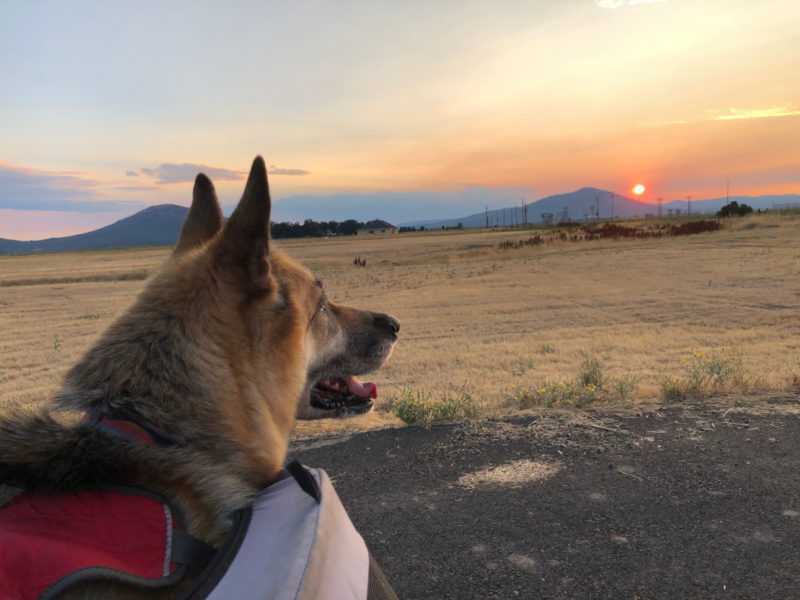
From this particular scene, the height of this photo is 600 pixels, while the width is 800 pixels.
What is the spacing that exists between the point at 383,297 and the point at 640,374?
43.8 ft

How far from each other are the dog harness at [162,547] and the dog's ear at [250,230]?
0.64m

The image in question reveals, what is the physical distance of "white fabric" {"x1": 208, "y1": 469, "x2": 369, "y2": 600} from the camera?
1418 millimetres

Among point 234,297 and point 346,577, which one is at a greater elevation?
point 234,297

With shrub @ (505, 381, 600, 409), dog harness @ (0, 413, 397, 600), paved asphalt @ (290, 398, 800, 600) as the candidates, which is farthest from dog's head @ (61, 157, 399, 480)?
shrub @ (505, 381, 600, 409)

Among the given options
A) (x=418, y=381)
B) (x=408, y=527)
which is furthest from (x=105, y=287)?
(x=408, y=527)

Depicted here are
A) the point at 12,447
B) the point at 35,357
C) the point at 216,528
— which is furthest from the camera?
the point at 35,357

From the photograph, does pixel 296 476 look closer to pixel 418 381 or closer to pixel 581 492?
pixel 581 492

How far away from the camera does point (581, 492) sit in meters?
3.45

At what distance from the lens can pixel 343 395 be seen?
290cm

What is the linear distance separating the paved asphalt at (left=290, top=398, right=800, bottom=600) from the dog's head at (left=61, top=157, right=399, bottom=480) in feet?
4.67

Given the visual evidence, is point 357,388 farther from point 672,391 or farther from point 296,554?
point 672,391

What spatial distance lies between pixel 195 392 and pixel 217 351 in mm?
171

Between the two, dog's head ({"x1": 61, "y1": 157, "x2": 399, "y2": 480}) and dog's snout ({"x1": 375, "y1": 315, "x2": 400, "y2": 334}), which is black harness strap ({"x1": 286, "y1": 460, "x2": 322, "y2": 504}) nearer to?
dog's head ({"x1": 61, "y1": 157, "x2": 399, "y2": 480})

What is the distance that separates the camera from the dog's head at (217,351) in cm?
163
